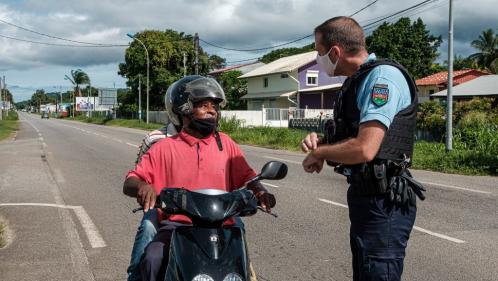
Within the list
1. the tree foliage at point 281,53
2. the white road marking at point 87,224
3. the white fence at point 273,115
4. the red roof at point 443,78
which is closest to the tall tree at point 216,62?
the tree foliage at point 281,53

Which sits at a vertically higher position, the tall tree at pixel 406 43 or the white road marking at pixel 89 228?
the tall tree at pixel 406 43

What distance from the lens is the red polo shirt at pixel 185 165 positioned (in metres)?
3.11

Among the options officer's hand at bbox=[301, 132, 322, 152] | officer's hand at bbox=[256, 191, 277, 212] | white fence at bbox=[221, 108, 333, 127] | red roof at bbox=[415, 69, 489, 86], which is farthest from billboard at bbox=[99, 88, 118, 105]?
officer's hand at bbox=[301, 132, 322, 152]

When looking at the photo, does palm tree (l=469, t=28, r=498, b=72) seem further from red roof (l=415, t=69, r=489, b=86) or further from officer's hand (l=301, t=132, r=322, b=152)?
officer's hand (l=301, t=132, r=322, b=152)

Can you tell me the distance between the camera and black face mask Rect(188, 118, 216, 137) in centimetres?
314

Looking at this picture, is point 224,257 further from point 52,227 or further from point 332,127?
point 52,227

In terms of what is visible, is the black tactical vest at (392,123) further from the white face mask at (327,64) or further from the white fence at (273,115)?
the white fence at (273,115)

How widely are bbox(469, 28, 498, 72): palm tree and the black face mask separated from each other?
222 feet

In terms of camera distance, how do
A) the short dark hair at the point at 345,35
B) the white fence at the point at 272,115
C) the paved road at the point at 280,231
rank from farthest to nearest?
the white fence at the point at 272,115, the paved road at the point at 280,231, the short dark hair at the point at 345,35

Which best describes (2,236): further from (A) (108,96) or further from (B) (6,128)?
(A) (108,96)

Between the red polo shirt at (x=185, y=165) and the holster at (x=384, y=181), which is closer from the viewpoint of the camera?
the holster at (x=384, y=181)

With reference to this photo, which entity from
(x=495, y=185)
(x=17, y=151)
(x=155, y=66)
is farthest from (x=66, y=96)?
(x=495, y=185)

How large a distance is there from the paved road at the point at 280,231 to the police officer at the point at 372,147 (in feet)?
7.54

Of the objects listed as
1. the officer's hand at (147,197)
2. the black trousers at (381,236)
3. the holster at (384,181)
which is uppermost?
the holster at (384,181)
